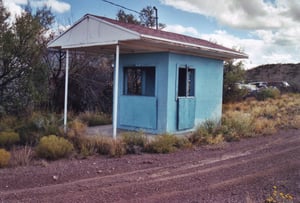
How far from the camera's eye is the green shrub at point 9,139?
806cm

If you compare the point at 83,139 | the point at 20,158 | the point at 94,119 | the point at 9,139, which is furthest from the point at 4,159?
the point at 94,119

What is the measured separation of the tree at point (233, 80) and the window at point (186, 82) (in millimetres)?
10070

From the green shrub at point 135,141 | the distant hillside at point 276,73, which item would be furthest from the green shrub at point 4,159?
the distant hillside at point 276,73

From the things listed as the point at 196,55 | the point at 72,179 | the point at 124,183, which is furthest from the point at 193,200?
the point at 196,55

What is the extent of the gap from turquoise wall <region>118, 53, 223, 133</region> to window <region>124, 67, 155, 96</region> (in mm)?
243

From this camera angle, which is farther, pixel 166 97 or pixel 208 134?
pixel 166 97

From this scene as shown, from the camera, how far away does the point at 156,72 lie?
32.8 ft

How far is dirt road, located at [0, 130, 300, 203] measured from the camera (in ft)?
16.3

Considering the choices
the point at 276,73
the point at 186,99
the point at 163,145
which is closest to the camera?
the point at 163,145

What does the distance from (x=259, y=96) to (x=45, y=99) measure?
16.9 m

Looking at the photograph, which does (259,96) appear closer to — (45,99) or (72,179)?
(45,99)

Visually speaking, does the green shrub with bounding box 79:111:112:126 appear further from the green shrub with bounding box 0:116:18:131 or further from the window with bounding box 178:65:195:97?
the window with bounding box 178:65:195:97

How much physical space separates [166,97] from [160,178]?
4067mm

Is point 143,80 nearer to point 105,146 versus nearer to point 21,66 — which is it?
point 105,146
